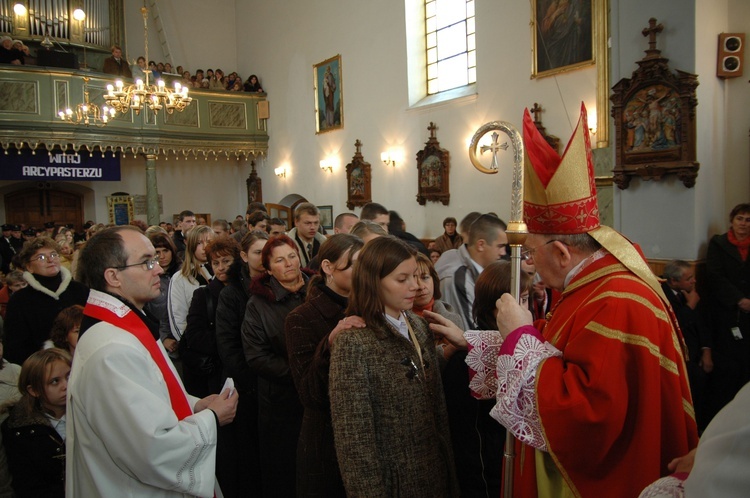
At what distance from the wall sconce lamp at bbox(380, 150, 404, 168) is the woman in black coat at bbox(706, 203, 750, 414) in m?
7.62

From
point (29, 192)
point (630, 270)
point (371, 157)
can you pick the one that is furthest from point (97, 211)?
point (630, 270)

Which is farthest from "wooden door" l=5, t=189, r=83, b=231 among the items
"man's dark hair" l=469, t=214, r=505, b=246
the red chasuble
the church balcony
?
the red chasuble

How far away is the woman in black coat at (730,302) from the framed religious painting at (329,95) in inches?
395

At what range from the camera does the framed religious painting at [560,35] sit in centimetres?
848

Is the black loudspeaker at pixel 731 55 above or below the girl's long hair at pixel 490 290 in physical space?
above

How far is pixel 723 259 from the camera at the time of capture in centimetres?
555

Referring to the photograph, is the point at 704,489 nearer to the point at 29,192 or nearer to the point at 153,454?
the point at 153,454

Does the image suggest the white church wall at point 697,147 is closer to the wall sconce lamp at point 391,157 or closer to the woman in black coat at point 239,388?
the woman in black coat at point 239,388

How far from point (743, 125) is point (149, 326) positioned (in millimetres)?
6886

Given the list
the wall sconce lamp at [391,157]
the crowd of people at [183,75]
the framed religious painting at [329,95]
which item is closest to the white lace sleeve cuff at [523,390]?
the wall sconce lamp at [391,157]

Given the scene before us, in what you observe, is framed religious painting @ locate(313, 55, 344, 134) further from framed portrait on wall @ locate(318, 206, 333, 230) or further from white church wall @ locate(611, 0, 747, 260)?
white church wall @ locate(611, 0, 747, 260)

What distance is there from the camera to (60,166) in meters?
14.3

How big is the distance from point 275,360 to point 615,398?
196 cm

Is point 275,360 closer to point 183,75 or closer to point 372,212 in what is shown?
point 372,212
